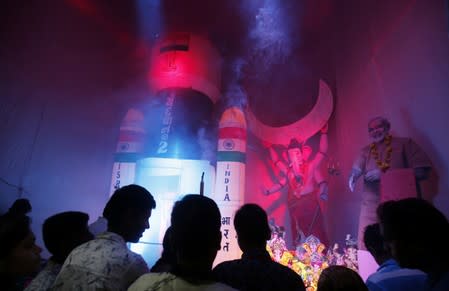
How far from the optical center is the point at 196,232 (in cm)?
101

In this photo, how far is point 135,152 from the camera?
6270 mm

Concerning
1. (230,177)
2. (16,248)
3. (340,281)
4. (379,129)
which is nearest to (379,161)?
(379,129)

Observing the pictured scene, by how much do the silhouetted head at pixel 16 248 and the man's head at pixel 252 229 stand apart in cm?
109

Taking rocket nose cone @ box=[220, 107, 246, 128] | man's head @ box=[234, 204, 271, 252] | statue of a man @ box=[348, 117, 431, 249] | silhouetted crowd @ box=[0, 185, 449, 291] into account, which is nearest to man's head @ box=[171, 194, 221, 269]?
silhouetted crowd @ box=[0, 185, 449, 291]

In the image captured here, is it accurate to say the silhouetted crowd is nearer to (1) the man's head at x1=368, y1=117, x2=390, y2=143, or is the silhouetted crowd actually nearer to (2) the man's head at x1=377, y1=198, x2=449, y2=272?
(2) the man's head at x1=377, y1=198, x2=449, y2=272

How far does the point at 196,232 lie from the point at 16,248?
1.13m

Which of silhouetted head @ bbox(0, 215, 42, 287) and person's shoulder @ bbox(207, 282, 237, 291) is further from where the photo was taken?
silhouetted head @ bbox(0, 215, 42, 287)

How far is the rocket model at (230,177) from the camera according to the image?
5.58 m

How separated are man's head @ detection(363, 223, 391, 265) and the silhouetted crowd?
11cm

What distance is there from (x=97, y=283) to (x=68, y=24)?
17.9ft

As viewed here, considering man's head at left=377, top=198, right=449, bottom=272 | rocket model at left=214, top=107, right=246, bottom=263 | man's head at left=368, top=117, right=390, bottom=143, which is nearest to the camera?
man's head at left=377, top=198, right=449, bottom=272

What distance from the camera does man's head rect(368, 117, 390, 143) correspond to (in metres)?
4.47

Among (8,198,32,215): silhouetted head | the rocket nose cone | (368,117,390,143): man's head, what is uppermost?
the rocket nose cone

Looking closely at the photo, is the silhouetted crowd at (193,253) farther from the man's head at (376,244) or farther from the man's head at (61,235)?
the man's head at (376,244)
